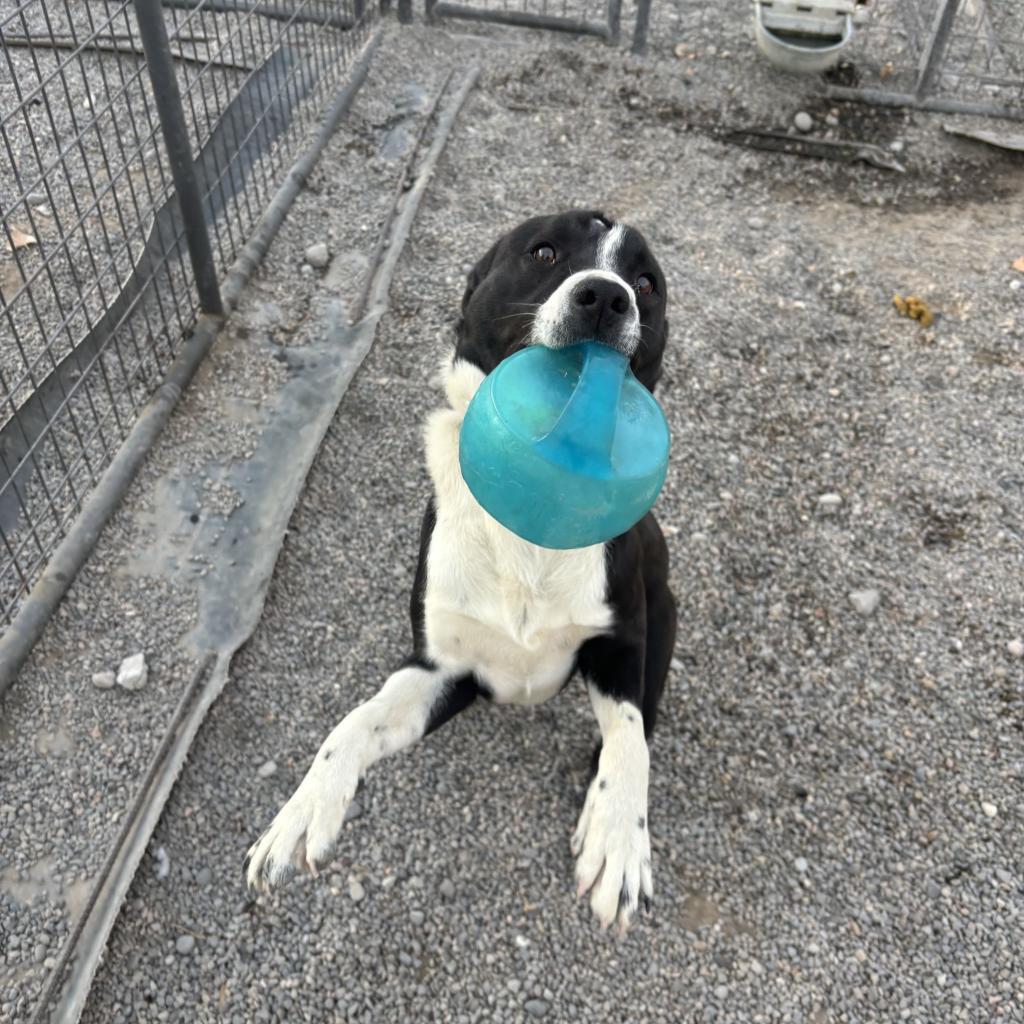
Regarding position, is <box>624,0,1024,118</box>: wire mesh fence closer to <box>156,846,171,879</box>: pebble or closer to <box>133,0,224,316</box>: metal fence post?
<box>133,0,224,316</box>: metal fence post

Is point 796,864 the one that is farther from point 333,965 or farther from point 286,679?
point 286,679

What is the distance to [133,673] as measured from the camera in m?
2.96

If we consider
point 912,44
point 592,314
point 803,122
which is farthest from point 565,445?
point 912,44

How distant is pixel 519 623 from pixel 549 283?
857 millimetres

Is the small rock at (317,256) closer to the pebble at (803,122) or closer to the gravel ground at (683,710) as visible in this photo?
the gravel ground at (683,710)

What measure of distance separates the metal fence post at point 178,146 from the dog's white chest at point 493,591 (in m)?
1.78

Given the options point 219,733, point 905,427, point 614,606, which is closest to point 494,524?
point 614,606

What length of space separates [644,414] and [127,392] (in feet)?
7.93

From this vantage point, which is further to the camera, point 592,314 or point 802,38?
point 802,38

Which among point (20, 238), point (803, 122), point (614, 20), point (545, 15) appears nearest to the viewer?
point (20, 238)

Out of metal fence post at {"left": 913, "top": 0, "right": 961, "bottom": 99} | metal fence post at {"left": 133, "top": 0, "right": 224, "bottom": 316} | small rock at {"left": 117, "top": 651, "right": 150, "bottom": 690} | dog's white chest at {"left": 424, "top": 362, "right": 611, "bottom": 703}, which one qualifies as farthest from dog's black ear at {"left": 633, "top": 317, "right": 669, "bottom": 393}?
metal fence post at {"left": 913, "top": 0, "right": 961, "bottom": 99}

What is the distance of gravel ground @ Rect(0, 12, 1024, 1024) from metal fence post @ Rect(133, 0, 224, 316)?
0.93 feet

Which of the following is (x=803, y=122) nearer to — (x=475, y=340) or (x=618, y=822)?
(x=475, y=340)

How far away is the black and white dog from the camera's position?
2379 mm
